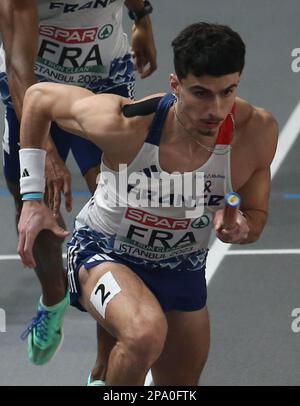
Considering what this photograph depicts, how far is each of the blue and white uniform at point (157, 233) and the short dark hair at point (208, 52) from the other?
242 mm

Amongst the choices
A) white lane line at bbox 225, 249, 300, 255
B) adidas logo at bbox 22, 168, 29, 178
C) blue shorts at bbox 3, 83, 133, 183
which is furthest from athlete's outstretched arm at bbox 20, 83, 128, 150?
white lane line at bbox 225, 249, 300, 255

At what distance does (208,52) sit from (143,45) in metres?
2.20

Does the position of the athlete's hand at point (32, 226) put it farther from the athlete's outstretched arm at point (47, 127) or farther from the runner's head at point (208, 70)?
the runner's head at point (208, 70)

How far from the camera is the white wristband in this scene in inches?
221

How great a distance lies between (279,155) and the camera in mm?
9289

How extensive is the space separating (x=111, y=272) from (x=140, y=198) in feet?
1.05

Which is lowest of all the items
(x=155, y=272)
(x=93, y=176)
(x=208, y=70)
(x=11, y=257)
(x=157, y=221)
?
(x=11, y=257)

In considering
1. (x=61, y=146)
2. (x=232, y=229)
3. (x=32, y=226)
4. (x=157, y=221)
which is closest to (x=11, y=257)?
(x=61, y=146)

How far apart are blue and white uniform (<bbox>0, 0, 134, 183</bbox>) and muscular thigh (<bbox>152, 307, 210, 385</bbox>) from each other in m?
Result: 1.20

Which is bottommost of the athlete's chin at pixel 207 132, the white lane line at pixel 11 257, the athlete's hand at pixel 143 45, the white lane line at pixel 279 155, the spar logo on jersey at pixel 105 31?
the white lane line at pixel 11 257

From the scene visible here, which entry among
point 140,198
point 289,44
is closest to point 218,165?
point 140,198

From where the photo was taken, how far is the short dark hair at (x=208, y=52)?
504cm

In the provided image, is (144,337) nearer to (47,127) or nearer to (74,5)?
(47,127)

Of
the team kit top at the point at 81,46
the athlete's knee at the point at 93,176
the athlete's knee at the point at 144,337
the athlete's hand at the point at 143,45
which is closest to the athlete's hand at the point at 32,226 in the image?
the athlete's knee at the point at 144,337
